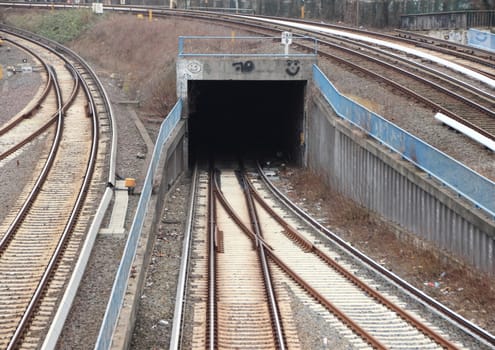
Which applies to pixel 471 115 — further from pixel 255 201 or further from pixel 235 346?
pixel 235 346

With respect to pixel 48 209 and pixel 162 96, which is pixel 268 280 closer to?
pixel 48 209

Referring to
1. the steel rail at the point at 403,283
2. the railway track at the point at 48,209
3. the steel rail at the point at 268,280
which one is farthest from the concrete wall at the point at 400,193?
the railway track at the point at 48,209

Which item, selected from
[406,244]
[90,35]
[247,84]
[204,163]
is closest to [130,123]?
[204,163]

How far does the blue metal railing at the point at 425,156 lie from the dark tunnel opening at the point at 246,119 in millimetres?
7229

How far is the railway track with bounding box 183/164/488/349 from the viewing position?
1160 centimetres

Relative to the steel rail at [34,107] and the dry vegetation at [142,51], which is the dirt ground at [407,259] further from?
the steel rail at [34,107]

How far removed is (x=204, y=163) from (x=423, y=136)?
12882 mm

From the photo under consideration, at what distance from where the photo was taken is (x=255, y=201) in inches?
878

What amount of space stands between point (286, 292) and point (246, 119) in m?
24.4

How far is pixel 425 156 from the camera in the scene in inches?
608

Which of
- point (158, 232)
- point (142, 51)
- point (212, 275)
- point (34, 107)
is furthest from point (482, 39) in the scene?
point (212, 275)

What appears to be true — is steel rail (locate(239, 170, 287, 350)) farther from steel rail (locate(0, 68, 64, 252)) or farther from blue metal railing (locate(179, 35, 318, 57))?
blue metal railing (locate(179, 35, 318, 57))

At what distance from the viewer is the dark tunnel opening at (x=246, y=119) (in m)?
29.7

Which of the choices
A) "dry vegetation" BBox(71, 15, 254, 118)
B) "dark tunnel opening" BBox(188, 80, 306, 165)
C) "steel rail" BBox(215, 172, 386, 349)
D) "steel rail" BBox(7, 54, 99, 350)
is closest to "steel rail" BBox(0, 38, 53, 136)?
"steel rail" BBox(7, 54, 99, 350)
